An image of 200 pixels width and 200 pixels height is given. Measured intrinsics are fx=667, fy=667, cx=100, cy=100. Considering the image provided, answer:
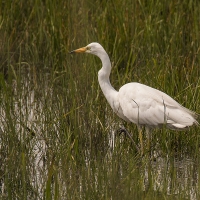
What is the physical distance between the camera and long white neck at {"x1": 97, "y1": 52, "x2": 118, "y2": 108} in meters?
4.91

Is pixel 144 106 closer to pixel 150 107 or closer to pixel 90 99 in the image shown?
pixel 150 107

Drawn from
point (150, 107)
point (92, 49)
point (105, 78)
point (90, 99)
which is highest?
point (92, 49)

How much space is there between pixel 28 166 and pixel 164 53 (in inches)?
99.6

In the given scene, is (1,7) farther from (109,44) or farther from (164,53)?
(164,53)

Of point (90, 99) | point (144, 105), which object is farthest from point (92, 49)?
point (144, 105)

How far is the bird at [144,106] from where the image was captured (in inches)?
178

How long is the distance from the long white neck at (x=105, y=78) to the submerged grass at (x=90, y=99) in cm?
11

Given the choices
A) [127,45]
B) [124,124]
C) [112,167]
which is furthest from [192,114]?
[127,45]

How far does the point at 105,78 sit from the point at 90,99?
19 centimetres

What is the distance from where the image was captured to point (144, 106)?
15.6ft

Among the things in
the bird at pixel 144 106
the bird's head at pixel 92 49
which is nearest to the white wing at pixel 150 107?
the bird at pixel 144 106

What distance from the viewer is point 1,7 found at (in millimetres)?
Result: 6434

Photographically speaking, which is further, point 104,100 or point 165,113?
point 104,100

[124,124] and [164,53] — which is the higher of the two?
[164,53]
